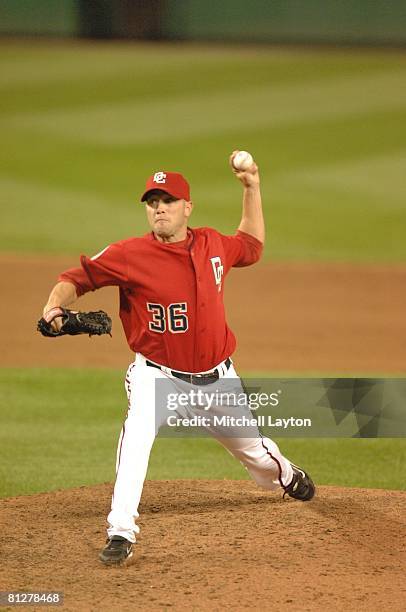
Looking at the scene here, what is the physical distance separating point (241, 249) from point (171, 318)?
0.71 m

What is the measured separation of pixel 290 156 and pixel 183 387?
13422 mm

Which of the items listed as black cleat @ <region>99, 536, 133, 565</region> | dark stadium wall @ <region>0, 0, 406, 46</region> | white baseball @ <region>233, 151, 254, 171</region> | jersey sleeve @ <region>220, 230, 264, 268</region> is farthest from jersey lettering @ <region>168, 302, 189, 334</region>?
dark stadium wall @ <region>0, 0, 406, 46</region>

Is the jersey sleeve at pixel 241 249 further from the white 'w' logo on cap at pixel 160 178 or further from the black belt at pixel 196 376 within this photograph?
the black belt at pixel 196 376

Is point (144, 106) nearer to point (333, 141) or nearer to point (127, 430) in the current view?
point (333, 141)

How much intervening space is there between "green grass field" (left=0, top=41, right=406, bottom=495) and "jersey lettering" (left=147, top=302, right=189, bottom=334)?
214 cm

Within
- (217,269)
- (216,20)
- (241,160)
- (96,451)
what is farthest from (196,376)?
(216,20)

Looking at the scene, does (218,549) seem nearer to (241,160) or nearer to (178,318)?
(178,318)

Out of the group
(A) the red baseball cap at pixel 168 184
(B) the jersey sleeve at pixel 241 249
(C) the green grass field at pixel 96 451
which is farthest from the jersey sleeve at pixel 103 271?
(C) the green grass field at pixel 96 451

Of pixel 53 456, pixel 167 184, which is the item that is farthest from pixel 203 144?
pixel 167 184

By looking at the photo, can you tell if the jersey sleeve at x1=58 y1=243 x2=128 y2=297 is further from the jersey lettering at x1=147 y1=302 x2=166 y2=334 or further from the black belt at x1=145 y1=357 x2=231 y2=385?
the black belt at x1=145 y1=357 x2=231 y2=385

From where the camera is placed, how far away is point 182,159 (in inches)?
701

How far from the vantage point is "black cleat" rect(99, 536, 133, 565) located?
16.1ft

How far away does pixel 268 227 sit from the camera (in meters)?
15.2

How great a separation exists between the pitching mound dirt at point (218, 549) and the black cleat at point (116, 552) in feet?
0.17
